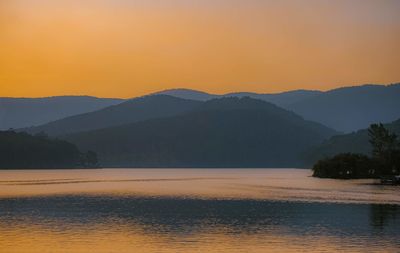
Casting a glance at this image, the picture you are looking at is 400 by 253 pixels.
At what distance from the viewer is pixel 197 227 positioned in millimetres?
74688

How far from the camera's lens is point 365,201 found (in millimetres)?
113750

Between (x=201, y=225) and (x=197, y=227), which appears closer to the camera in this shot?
(x=197, y=227)

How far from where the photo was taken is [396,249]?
57031 millimetres

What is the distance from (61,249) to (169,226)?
20414 mm

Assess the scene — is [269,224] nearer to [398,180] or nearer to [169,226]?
[169,226]

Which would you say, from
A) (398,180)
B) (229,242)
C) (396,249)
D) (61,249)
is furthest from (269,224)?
(398,180)

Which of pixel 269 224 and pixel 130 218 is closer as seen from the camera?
pixel 269 224

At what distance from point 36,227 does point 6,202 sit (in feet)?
143

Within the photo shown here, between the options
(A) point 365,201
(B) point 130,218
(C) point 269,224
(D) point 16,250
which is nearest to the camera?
(D) point 16,250

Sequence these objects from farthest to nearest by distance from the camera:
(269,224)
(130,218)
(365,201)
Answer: (365,201) → (130,218) → (269,224)

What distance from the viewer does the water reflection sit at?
59.7 metres

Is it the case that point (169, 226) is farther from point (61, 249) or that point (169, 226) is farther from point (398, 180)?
point (398, 180)

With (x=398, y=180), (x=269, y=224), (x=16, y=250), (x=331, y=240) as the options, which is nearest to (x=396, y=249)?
(x=331, y=240)

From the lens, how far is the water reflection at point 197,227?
59719 millimetres
